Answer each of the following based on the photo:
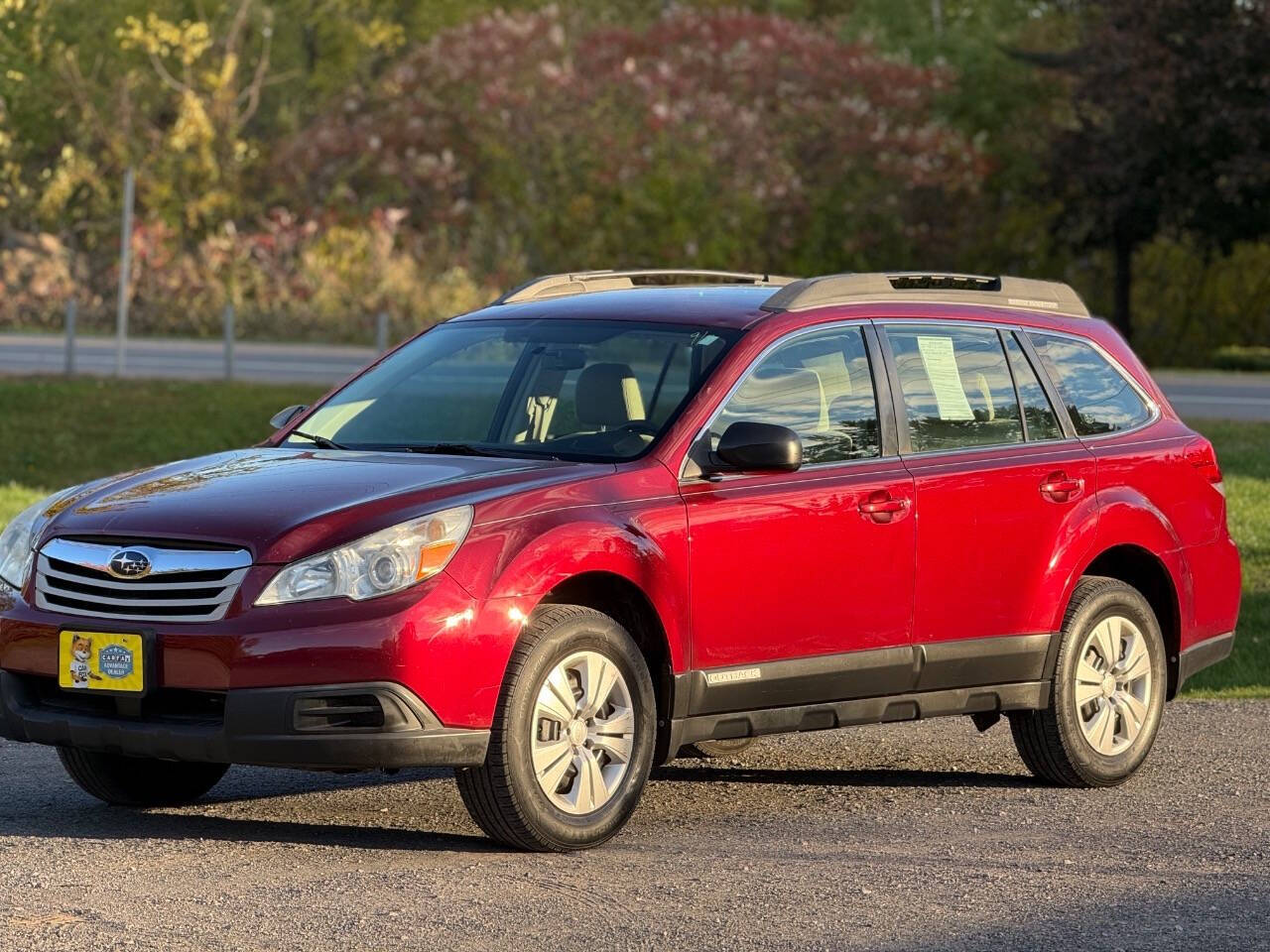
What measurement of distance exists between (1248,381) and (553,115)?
15.3 metres

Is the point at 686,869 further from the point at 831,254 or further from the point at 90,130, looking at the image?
the point at 90,130

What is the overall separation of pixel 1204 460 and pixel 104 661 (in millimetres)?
4472

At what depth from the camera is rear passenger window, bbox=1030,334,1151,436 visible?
29.7ft

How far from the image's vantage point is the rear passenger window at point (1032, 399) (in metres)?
8.84

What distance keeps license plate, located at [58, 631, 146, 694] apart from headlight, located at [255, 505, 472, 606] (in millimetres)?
434

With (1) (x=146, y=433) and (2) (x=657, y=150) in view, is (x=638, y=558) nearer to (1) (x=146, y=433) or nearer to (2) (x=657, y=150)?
(1) (x=146, y=433)

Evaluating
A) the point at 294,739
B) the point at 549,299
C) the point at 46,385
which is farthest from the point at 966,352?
the point at 46,385

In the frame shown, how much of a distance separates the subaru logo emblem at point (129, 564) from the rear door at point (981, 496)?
265cm

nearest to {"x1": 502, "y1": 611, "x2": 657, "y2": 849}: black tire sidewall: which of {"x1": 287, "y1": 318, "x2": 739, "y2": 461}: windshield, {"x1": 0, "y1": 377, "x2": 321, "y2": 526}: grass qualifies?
{"x1": 287, "y1": 318, "x2": 739, "y2": 461}: windshield

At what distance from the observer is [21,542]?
7551mm

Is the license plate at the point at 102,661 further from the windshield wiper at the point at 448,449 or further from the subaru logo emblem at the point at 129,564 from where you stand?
the windshield wiper at the point at 448,449

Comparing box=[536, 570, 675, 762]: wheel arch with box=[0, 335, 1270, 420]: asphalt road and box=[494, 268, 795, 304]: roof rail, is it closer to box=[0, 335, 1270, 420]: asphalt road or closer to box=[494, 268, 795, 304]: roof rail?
box=[494, 268, 795, 304]: roof rail

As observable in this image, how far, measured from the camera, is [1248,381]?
99.7 ft

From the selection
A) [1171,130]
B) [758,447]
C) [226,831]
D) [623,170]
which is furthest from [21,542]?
[623,170]
